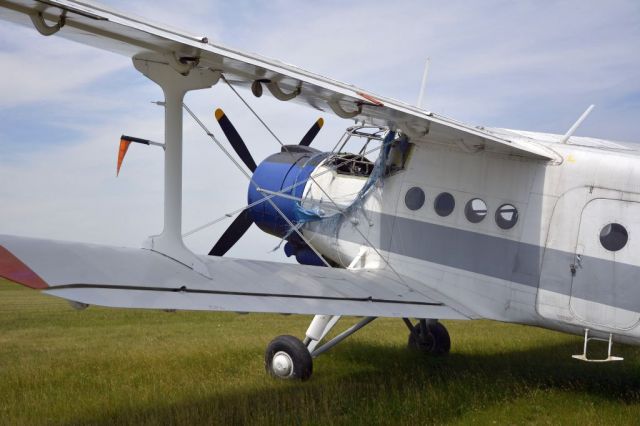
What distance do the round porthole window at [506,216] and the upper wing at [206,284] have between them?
1036mm

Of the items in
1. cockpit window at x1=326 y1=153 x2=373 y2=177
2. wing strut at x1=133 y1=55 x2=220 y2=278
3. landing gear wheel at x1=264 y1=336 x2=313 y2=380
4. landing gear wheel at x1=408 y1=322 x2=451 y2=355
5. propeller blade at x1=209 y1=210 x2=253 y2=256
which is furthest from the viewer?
landing gear wheel at x1=408 y1=322 x2=451 y2=355

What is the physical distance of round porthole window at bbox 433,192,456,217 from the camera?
8047 millimetres

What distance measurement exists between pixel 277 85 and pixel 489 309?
337 centimetres

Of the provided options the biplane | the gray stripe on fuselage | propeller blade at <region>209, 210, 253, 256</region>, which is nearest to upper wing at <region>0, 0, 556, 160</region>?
the biplane

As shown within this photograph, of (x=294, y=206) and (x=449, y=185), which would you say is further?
(x=294, y=206)

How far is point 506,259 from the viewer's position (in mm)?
7535

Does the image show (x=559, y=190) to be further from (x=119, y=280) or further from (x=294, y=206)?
(x=119, y=280)

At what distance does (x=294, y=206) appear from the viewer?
9766 mm

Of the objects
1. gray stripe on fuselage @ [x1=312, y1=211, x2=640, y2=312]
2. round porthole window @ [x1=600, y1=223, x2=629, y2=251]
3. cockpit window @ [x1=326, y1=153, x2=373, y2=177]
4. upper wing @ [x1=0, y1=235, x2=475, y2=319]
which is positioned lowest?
upper wing @ [x1=0, y1=235, x2=475, y2=319]

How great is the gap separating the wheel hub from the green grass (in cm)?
15

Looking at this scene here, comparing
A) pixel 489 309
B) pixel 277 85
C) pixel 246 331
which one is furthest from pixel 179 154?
pixel 246 331

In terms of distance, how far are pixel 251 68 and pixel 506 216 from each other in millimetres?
3397

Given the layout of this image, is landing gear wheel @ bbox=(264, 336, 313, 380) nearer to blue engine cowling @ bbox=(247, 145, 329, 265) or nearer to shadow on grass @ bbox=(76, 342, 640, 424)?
shadow on grass @ bbox=(76, 342, 640, 424)

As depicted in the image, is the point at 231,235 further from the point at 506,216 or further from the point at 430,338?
the point at 506,216
